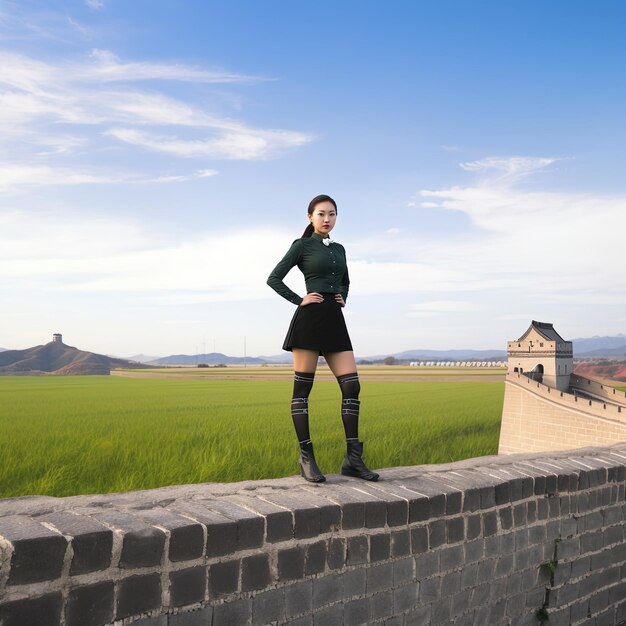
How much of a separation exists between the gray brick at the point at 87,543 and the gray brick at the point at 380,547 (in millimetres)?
1703

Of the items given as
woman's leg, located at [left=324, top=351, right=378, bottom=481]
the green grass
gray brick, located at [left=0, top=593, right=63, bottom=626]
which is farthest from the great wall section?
the green grass

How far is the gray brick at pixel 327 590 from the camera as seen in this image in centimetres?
366

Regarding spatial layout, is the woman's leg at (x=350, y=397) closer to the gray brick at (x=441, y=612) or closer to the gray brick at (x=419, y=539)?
the gray brick at (x=419, y=539)

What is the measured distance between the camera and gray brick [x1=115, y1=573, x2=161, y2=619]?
114 inches

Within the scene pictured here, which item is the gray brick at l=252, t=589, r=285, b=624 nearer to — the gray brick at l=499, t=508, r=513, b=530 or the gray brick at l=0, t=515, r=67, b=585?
the gray brick at l=0, t=515, r=67, b=585

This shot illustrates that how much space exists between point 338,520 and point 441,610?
1232mm

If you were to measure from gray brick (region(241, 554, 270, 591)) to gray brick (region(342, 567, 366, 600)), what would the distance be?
0.60 meters

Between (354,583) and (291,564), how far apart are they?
1.77 feet

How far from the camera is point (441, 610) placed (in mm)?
4391

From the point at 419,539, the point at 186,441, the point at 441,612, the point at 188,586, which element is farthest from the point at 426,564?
the point at 186,441

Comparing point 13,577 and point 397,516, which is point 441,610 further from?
point 13,577

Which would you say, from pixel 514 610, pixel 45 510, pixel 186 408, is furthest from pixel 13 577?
pixel 186 408

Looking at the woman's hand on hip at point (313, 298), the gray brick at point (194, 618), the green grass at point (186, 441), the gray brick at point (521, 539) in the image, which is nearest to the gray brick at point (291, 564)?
the gray brick at point (194, 618)

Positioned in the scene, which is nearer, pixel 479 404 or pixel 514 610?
pixel 514 610
